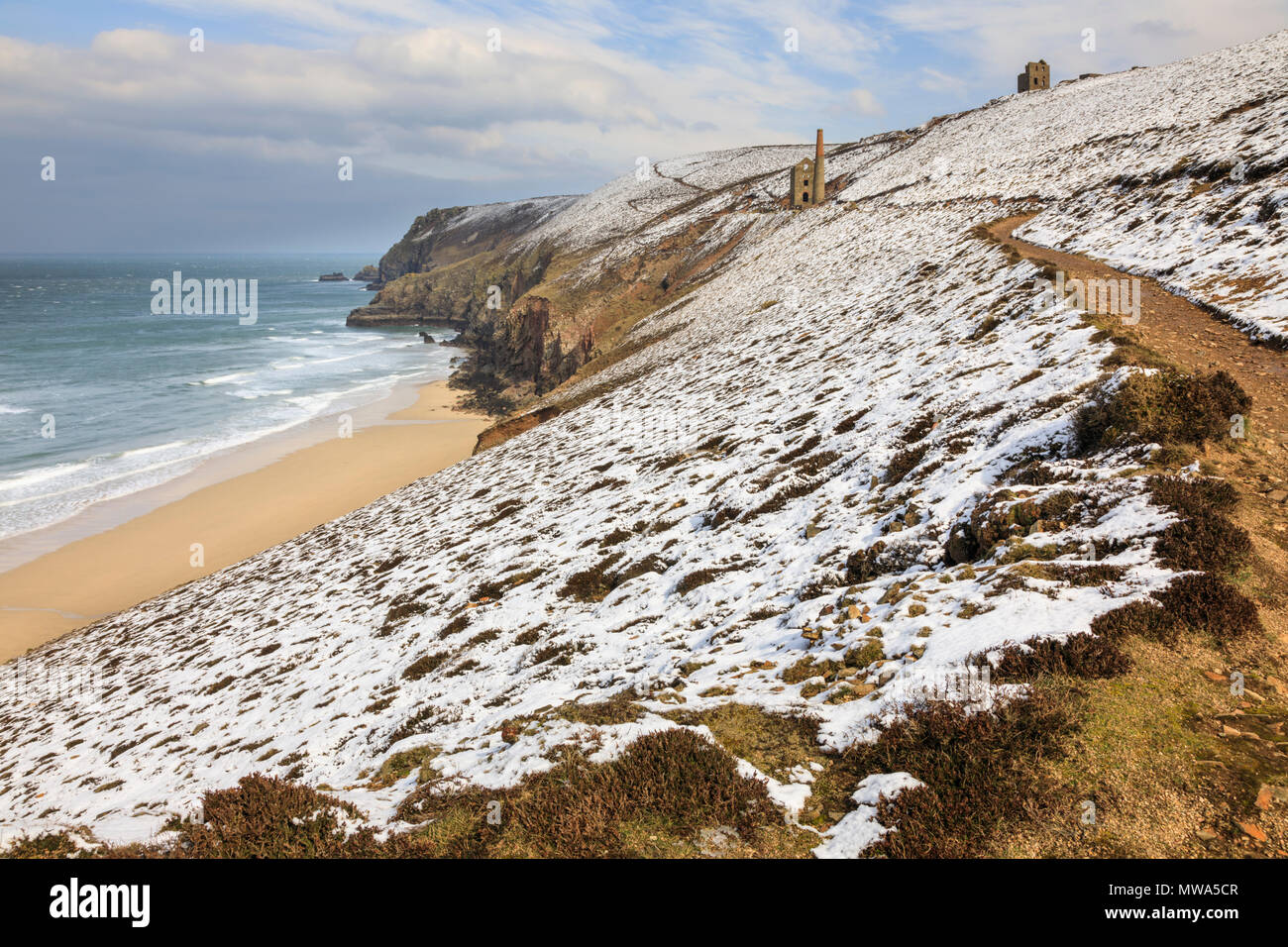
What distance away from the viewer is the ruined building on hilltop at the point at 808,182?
57.2 meters

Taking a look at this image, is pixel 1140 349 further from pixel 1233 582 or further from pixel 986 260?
pixel 986 260

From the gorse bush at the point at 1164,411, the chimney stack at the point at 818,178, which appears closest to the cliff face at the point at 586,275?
the chimney stack at the point at 818,178

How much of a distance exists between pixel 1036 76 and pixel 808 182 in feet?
131

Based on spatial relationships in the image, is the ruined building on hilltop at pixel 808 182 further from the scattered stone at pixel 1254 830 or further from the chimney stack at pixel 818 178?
the scattered stone at pixel 1254 830

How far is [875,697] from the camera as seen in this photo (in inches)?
209

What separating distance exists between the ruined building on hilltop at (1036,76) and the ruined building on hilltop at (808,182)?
36.4 meters

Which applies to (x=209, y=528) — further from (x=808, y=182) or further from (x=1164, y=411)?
(x=808, y=182)

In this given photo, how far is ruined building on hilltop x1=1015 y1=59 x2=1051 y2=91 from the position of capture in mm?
72500

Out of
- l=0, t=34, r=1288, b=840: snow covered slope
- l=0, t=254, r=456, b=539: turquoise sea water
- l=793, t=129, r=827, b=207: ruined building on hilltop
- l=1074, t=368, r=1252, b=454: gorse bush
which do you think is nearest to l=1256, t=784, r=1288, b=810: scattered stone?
l=0, t=34, r=1288, b=840: snow covered slope

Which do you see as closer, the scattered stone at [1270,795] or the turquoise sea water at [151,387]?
the scattered stone at [1270,795]

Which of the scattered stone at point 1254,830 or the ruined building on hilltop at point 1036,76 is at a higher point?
the ruined building on hilltop at point 1036,76

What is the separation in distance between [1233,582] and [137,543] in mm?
36341
